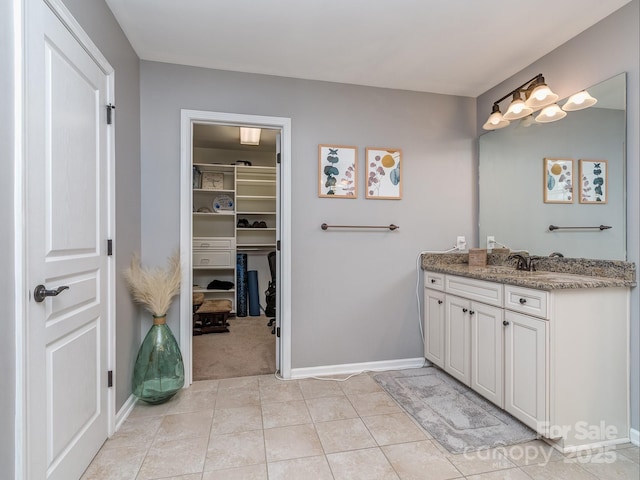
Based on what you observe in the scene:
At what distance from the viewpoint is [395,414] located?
2146 mm

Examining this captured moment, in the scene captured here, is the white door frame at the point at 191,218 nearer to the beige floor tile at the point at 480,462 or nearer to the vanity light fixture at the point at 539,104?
the beige floor tile at the point at 480,462

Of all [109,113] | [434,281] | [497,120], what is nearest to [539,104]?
[497,120]

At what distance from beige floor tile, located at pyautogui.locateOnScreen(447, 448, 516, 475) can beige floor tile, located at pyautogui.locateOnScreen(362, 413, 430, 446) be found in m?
0.22

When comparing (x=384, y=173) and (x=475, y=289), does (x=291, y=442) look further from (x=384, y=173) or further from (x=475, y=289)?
(x=384, y=173)

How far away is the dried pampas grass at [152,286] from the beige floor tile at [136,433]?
65cm

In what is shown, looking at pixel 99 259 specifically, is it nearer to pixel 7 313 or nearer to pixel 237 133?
pixel 7 313

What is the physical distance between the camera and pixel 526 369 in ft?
6.15

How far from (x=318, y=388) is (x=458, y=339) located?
113cm

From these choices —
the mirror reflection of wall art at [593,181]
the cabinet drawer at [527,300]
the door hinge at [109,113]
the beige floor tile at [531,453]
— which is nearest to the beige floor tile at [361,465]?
the beige floor tile at [531,453]

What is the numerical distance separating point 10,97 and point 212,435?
6.11 feet

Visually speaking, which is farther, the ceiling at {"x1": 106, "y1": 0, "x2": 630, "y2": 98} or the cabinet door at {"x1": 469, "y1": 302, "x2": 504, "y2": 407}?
the cabinet door at {"x1": 469, "y1": 302, "x2": 504, "y2": 407}

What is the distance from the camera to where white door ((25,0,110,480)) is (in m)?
1.26

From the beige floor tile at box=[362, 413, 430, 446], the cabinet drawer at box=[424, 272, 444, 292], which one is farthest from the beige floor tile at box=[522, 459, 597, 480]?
the cabinet drawer at box=[424, 272, 444, 292]

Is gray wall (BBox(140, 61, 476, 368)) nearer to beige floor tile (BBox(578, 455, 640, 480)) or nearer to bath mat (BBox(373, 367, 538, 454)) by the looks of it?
bath mat (BBox(373, 367, 538, 454))
